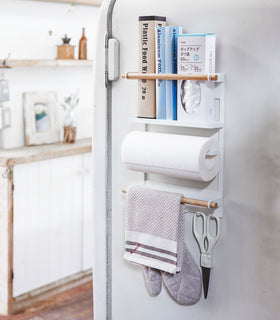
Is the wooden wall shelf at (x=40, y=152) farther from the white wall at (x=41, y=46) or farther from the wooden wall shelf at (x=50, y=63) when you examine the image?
the wooden wall shelf at (x=50, y=63)

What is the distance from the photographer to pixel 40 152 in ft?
11.1

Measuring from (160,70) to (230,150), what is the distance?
1.22 ft

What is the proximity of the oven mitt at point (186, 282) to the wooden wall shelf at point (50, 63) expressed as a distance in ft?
6.20

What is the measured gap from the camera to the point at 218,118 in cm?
187

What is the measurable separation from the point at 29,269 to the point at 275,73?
7.26 feet

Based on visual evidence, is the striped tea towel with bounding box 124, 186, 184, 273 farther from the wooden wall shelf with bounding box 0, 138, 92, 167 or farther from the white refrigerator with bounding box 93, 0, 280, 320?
the wooden wall shelf with bounding box 0, 138, 92, 167

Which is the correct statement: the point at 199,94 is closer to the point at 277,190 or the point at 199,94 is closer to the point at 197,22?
the point at 197,22

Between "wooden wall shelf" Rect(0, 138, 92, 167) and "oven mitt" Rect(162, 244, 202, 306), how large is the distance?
60.0 inches

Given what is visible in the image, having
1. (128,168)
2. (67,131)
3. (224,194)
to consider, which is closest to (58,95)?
(67,131)

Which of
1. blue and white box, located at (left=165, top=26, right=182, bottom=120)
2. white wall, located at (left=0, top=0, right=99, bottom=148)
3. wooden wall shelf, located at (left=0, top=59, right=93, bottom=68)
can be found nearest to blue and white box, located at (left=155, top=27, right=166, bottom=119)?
blue and white box, located at (left=165, top=26, right=182, bottom=120)

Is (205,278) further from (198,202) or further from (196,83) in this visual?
(196,83)

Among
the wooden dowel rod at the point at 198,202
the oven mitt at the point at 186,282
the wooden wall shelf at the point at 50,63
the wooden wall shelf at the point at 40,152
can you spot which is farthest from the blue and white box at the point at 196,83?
the wooden wall shelf at the point at 50,63

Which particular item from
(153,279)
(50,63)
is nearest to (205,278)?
(153,279)

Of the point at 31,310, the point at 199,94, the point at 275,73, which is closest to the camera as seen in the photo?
the point at 275,73
